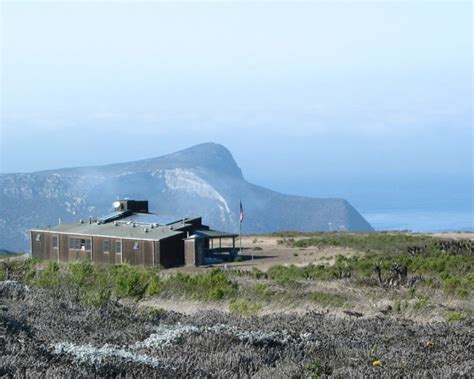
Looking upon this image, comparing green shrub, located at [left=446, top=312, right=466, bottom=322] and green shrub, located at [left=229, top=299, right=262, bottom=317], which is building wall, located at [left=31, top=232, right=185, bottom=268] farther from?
green shrub, located at [left=446, top=312, right=466, bottom=322]

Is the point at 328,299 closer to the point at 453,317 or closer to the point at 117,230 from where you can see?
the point at 453,317

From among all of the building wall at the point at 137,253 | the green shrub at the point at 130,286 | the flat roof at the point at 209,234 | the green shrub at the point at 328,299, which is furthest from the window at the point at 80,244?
the green shrub at the point at 328,299

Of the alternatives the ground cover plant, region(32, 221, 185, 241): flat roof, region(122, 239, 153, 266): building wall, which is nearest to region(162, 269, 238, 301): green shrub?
the ground cover plant

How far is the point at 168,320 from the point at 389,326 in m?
2.90

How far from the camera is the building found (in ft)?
126

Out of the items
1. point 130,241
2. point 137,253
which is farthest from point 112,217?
point 137,253

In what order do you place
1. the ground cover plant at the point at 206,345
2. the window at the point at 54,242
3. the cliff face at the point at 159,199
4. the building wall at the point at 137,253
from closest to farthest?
the ground cover plant at the point at 206,345 < the building wall at the point at 137,253 < the window at the point at 54,242 < the cliff face at the point at 159,199

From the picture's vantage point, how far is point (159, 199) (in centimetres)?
13212

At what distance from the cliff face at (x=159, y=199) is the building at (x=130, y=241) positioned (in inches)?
2334

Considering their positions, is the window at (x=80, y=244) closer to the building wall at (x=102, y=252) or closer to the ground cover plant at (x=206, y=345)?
the building wall at (x=102, y=252)

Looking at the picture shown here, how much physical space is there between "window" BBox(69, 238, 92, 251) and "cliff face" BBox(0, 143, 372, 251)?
61.3 metres

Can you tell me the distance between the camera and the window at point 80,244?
135 feet

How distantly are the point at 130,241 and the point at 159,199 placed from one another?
307 ft

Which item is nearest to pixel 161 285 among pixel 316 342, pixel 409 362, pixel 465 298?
pixel 465 298
